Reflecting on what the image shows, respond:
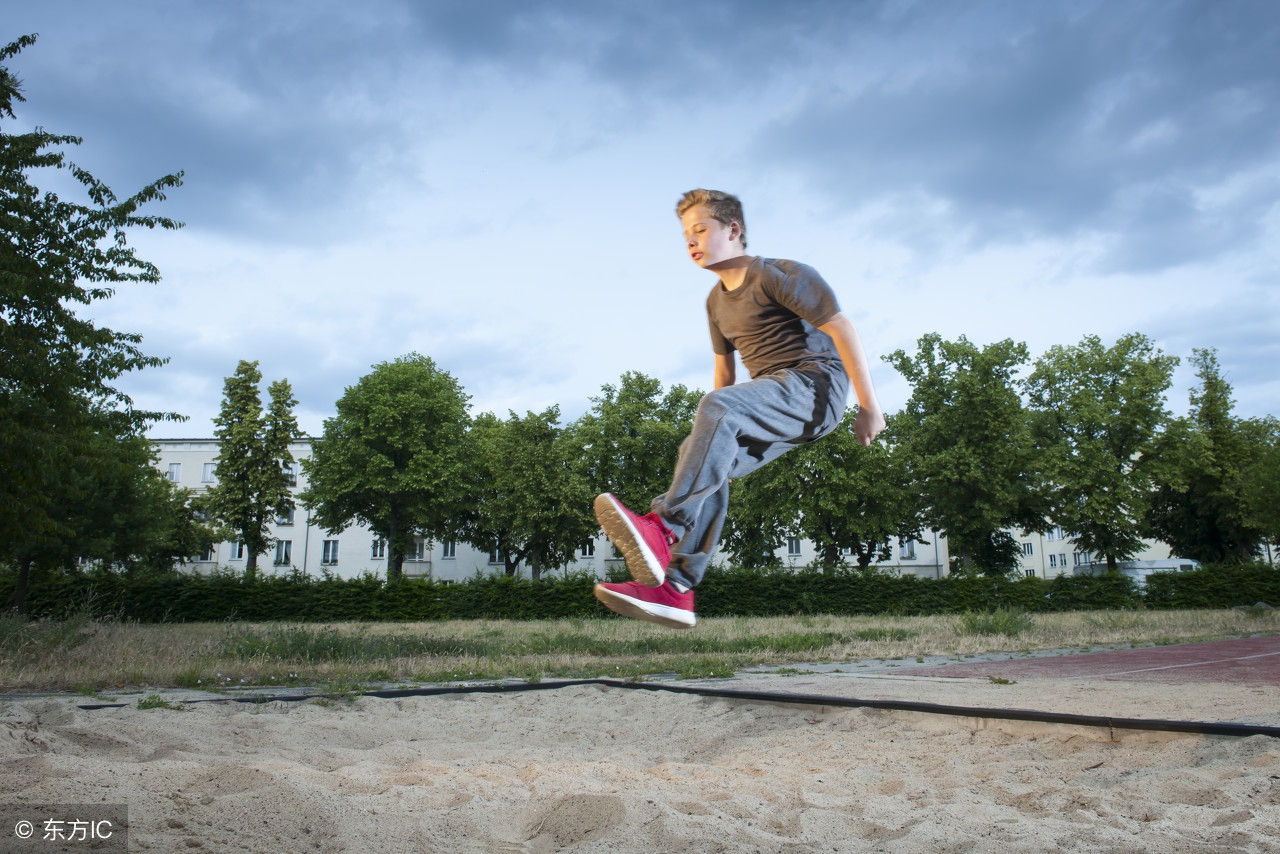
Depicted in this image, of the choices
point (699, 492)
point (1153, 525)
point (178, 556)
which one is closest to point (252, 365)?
point (178, 556)

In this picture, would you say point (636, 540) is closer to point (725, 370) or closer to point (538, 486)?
point (725, 370)

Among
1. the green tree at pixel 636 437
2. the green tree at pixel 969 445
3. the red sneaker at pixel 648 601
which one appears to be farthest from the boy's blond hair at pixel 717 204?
the green tree at pixel 969 445

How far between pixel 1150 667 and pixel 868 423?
46.0ft

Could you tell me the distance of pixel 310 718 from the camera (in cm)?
864

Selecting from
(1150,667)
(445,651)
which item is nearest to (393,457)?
(445,651)

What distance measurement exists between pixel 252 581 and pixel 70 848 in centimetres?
3388

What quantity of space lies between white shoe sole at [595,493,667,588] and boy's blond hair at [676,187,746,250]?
4.47 feet

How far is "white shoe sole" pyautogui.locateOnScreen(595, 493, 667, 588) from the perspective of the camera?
3102 millimetres

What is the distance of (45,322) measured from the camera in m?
13.5

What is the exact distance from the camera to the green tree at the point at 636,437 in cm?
3012

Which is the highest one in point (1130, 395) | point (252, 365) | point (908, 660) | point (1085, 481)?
point (252, 365)

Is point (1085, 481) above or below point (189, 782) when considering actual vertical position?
above

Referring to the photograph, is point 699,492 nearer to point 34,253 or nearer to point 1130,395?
point 34,253

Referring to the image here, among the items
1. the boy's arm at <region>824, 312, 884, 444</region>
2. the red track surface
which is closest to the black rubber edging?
the red track surface
